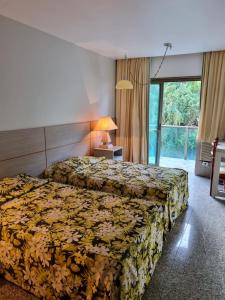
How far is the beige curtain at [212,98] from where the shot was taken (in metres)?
4.20

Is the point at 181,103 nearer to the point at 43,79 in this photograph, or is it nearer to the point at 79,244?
the point at 43,79

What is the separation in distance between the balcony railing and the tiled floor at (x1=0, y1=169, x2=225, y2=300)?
2.51 metres

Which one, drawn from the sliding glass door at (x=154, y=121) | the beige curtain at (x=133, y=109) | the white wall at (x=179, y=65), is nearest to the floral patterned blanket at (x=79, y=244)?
the beige curtain at (x=133, y=109)

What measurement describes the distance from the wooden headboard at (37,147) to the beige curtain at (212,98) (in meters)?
2.36

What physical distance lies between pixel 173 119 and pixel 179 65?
1449 millimetres

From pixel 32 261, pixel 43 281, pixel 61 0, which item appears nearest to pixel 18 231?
pixel 32 261

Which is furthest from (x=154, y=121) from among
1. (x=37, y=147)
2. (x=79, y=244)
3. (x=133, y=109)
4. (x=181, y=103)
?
(x=79, y=244)

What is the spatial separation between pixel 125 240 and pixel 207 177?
3.57 meters

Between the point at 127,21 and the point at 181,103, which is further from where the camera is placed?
the point at 181,103

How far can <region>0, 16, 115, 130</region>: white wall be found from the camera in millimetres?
2721

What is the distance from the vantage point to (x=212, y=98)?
4363 millimetres

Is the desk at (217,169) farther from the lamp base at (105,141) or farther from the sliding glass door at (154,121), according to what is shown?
the lamp base at (105,141)

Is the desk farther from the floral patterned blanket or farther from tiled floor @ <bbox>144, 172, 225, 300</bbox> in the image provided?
the floral patterned blanket

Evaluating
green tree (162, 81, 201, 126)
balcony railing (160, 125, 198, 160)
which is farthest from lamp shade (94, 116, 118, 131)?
balcony railing (160, 125, 198, 160)
